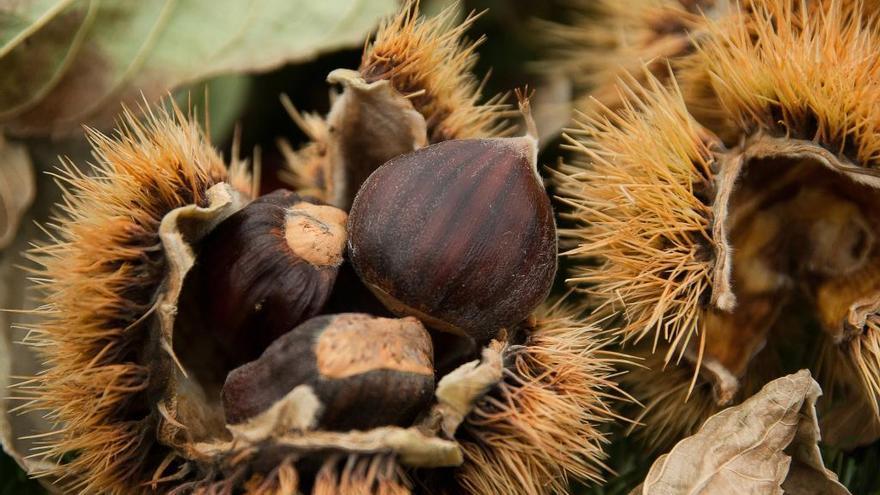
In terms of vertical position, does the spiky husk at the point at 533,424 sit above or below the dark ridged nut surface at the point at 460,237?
below

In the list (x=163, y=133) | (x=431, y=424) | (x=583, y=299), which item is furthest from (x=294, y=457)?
(x=583, y=299)

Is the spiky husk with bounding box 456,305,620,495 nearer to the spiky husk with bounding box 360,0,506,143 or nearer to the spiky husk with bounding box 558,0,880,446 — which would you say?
the spiky husk with bounding box 558,0,880,446

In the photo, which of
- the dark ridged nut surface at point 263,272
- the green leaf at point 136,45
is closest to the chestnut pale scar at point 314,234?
the dark ridged nut surface at point 263,272

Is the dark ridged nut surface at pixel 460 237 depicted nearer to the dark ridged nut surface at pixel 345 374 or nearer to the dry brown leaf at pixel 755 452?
the dark ridged nut surface at pixel 345 374

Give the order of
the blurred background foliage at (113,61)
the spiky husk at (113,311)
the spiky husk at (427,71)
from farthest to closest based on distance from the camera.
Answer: the blurred background foliage at (113,61) < the spiky husk at (427,71) < the spiky husk at (113,311)

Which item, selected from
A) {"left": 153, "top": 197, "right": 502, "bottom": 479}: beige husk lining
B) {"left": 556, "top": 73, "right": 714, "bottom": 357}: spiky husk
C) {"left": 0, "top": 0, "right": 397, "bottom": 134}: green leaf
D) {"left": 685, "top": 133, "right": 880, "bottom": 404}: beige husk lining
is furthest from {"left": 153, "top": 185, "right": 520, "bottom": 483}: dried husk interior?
{"left": 0, "top": 0, "right": 397, "bottom": 134}: green leaf

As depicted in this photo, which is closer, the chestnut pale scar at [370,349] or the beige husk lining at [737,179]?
the chestnut pale scar at [370,349]
